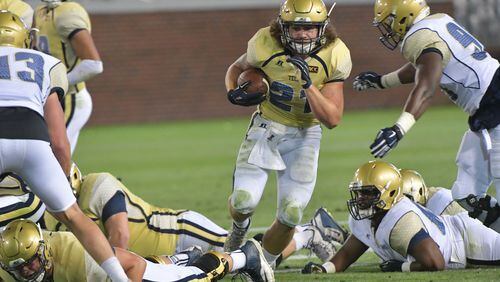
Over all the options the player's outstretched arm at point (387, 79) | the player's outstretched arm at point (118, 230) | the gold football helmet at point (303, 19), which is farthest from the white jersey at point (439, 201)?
the player's outstretched arm at point (118, 230)

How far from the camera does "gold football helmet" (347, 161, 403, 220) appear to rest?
622 cm

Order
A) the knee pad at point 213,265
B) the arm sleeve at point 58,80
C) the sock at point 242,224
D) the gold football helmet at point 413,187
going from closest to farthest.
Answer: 1. the arm sleeve at point 58,80
2. the knee pad at point 213,265
3. the sock at point 242,224
4. the gold football helmet at point 413,187

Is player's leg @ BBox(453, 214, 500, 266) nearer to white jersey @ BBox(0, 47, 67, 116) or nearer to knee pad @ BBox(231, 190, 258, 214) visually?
knee pad @ BBox(231, 190, 258, 214)

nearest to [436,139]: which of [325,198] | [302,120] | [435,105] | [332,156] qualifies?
[332,156]

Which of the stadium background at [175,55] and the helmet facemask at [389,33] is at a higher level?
the helmet facemask at [389,33]

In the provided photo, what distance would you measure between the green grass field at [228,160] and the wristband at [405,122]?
835mm

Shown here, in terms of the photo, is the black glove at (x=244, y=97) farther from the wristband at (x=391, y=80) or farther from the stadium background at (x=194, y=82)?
the stadium background at (x=194, y=82)

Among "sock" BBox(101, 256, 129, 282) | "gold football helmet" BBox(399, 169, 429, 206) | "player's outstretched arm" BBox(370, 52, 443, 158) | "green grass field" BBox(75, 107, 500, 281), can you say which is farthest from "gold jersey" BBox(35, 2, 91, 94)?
"sock" BBox(101, 256, 129, 282)

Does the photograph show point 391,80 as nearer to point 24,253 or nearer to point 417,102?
point 417,102

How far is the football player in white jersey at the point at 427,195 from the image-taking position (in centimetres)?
675

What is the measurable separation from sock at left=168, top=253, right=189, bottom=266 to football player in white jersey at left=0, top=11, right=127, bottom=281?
103 centimetres

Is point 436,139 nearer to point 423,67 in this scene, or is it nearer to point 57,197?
point 423,67

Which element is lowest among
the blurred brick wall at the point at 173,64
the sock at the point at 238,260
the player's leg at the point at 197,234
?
the blurred brick wall at the point at 173,64

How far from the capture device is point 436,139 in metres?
15.2
